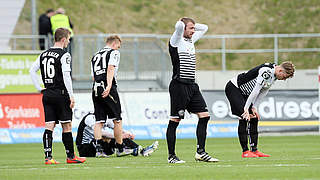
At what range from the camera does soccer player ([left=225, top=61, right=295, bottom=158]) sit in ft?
40.4

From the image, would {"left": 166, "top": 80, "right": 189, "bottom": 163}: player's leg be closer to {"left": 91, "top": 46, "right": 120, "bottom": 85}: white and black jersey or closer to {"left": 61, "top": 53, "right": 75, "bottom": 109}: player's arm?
{"left": 61, "top": 53, "right": 75, "bottom": 109}: player's arm

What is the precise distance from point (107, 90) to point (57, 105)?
1.72 m

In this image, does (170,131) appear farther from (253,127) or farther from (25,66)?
(25,66)

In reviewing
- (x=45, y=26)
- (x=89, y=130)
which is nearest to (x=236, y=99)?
(x=89, y=130)

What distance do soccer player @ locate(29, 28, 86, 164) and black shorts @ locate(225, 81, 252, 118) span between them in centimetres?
279

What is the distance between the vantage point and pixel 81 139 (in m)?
14.2

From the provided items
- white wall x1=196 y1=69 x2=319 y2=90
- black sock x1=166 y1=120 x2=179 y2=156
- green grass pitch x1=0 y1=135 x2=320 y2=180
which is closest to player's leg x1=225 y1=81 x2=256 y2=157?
green grass pitch x1=0 y1=135 x2=320 y2=180

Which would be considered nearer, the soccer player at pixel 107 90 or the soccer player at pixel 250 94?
the soccer player at pixel 250 94

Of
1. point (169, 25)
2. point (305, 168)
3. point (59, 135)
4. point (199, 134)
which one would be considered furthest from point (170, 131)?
point (169, 25)

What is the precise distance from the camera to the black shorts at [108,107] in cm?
1380

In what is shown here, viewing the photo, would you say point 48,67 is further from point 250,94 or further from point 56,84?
point 250,94

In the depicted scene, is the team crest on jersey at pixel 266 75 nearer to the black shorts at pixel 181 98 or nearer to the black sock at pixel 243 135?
the black sock at pixel 243 135

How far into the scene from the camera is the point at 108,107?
1391 cm

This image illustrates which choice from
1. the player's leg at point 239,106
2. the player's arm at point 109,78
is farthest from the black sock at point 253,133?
the player's arm at point 109,78
